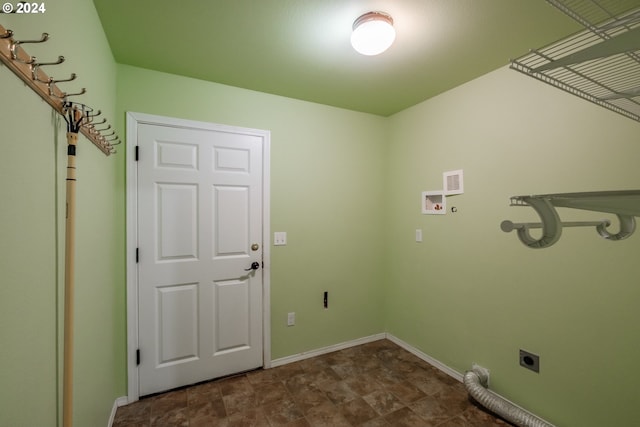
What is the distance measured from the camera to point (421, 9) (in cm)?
141

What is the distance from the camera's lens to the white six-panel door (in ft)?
6.65

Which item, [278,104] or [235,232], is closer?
[235,232]

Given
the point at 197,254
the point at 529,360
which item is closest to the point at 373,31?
the point at 197,254

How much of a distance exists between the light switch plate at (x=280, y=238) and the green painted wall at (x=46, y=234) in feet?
3.99

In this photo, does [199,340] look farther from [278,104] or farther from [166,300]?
[278,104]

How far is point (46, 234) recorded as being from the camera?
890 millimetres

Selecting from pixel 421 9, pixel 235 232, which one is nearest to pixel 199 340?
pixel 235 232

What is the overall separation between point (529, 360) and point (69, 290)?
2.52m

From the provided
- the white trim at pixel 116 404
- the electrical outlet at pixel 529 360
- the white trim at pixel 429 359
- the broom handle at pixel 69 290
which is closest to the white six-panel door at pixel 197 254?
the white trim at pixel 116 404

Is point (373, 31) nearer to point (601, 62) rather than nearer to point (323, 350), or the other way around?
point (601, 62)

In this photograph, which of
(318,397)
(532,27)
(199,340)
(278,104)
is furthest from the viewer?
(278,104)

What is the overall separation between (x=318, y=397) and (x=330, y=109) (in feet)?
8.15

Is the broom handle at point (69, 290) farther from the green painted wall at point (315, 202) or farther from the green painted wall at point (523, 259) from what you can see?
the green painted wall at point (523, 259)

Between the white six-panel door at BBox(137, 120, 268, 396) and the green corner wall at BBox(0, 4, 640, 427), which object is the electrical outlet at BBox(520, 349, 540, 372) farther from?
the white six-panel door at BBox(137, 120, 268, 396)
